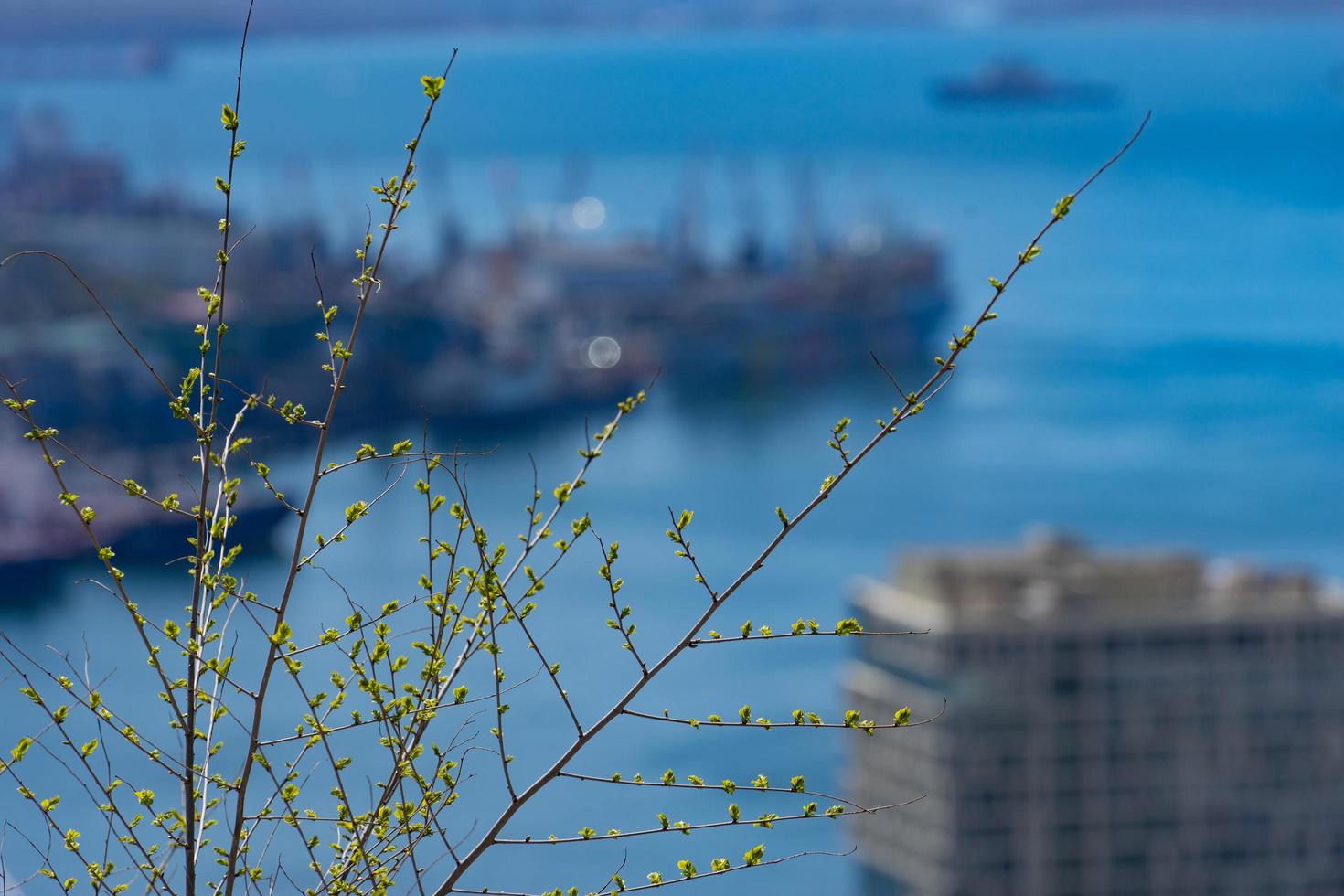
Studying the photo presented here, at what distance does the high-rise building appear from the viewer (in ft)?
18.1

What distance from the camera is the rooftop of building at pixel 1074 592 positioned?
5.55 meters

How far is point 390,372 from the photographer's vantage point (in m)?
14.5

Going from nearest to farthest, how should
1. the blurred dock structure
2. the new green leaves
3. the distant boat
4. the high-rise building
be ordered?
1. the new green leaves
2. the high-rise building
3. the blurred dock structure
4. the distant boat

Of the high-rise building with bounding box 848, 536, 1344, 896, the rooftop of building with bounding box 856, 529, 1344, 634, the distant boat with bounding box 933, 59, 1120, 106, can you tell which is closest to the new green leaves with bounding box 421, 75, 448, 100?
the rooftop of building with bounding box 856, 529, 1344, 634

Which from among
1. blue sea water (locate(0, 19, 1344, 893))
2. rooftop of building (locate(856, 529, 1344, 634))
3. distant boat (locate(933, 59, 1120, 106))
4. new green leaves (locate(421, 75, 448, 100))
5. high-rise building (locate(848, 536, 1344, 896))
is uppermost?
distant boat (locate(933, 59, 1120, 106))

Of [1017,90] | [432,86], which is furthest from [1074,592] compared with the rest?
[1017,90]

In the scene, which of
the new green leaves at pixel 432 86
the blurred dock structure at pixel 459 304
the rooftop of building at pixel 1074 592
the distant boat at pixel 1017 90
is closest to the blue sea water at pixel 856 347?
the distant boat at pixel 1017 90

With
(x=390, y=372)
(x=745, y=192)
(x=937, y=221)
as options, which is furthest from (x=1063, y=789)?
(x=745, y=192)

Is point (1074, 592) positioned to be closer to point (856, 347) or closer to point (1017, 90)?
point (856, 347)

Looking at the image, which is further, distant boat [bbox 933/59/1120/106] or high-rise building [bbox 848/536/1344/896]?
distant boat [bbox 933/59/1120/106]

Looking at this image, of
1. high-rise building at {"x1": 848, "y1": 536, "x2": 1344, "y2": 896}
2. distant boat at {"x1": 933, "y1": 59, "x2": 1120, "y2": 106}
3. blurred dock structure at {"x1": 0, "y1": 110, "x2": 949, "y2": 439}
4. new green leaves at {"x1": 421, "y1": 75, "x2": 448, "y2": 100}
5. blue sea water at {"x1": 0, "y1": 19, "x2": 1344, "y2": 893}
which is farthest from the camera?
distant boat at {"x1": 933, "y1": 59, "x2": 1120, "y2": 106}

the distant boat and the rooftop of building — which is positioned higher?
the distant boat

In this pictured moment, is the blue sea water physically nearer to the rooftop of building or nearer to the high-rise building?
the high-rise building

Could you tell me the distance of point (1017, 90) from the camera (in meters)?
27.9
